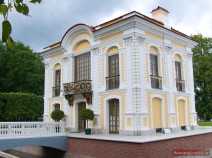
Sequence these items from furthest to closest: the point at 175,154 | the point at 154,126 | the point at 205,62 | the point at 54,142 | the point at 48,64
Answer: the point at 205,62 < the point at 48,64 < the point at 154,126 < the point at 54,142 < the point at 175,154

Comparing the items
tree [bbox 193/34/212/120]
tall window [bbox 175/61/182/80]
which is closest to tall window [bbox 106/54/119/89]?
tall window [bbox 175/61/182/80]

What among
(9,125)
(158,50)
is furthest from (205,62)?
(9,125)

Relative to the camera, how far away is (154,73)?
1619 centimetres

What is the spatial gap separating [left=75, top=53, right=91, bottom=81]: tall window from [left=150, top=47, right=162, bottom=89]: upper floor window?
14.2 ft

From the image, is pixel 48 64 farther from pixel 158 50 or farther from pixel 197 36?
pixel 197 36

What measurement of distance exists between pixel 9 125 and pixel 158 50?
32.5 feet

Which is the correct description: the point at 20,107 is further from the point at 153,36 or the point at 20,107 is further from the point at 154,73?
the point at 153,36

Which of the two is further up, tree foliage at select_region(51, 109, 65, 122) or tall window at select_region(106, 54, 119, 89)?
tall window at select_region(106, 54, 119, 89)

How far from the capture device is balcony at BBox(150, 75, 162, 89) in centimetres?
1565

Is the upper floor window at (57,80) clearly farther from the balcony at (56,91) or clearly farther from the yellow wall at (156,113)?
the yellow wall at (156,113)

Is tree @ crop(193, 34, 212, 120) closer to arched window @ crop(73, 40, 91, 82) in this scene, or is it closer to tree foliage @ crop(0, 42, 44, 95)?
arched window @ crop(73, 40, 91, 82)

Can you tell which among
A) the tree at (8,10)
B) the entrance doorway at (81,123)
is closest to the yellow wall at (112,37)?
the entrance doorway at (81,123)

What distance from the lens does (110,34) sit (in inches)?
627

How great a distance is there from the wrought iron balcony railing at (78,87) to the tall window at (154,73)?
160 inches
